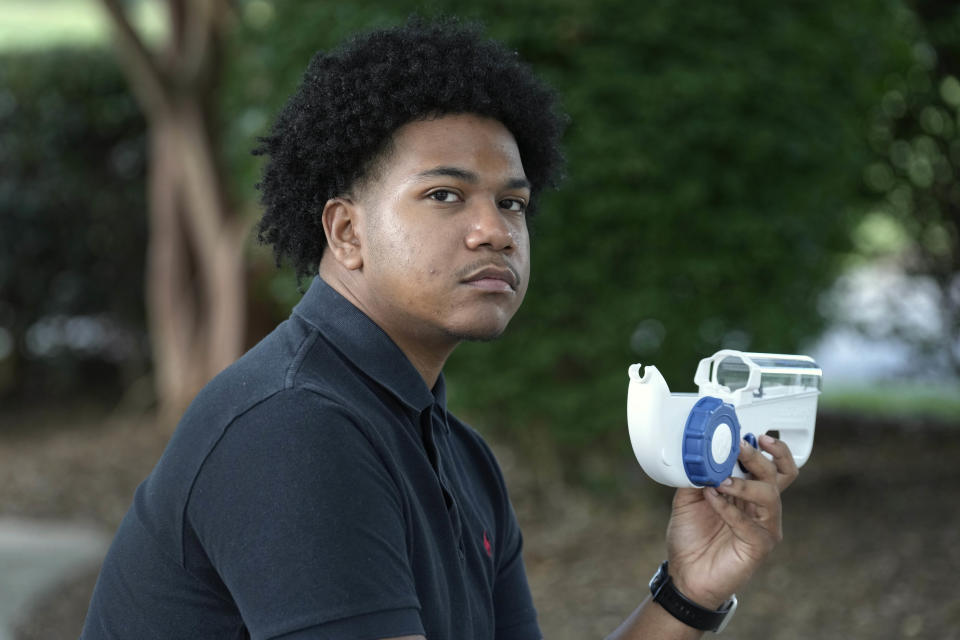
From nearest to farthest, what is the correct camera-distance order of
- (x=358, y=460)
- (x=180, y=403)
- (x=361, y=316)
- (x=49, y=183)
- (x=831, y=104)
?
1. (x=358, y=460)
2. (x=361, y=316)
3. (x=831, y=104)
4. (x=180, y=403)
5. (x=49, y=183)

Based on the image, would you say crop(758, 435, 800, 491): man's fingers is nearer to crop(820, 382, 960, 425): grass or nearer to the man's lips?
the man's lips

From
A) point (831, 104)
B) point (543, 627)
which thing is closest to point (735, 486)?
point (543, 627)

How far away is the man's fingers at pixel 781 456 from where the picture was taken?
79.2 inches

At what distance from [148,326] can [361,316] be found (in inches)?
292

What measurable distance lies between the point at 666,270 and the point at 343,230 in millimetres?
3069

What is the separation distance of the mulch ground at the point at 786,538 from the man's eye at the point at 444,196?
2761 mm

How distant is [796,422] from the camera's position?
2.17 meters

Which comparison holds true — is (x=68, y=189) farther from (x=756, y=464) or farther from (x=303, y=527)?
(x=303, y=527)

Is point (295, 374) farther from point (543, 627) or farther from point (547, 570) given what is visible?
point (547, 570)

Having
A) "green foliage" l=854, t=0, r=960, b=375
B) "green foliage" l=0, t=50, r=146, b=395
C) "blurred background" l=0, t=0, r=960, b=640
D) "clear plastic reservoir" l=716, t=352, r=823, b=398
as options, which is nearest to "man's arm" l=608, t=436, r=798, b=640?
"clear plastic reservoir" l=716, t=352, r=823, b=398

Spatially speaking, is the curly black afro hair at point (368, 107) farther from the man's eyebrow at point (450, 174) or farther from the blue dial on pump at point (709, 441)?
the blue dial on pump at point (709, 441)

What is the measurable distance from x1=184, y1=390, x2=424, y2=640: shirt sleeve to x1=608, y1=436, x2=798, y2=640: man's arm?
692mm

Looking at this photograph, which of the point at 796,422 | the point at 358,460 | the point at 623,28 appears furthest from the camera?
the point at 623,28

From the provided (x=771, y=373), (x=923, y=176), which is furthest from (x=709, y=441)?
(x=923, y=176)
